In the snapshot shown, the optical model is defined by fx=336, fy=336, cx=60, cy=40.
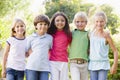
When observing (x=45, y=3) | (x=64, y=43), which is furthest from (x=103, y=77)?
(x=45, y=3)

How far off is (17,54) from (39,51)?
1.29 ft

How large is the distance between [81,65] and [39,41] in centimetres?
77

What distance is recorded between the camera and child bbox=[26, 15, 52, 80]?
200 inches

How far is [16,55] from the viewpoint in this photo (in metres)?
5.28

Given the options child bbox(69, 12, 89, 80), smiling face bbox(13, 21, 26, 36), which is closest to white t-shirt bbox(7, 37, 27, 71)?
smiling face bbox(13, 21, 26, 36)

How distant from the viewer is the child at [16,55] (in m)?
5.24

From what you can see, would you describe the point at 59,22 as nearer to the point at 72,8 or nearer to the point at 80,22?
the point at 80,22

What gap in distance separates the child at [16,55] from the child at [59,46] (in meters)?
0.46

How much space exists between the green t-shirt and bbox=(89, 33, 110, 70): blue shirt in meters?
0.13

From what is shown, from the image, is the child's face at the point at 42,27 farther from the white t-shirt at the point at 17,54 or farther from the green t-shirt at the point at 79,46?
the green t-shirt at the point at 79,46

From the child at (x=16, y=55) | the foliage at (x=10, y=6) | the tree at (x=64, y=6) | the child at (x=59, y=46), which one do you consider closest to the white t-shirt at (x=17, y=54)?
the child at (x=16, y=55)

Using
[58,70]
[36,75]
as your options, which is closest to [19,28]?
[36,75]

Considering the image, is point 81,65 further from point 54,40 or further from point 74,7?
point 74,7

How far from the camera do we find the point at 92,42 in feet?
17.3
